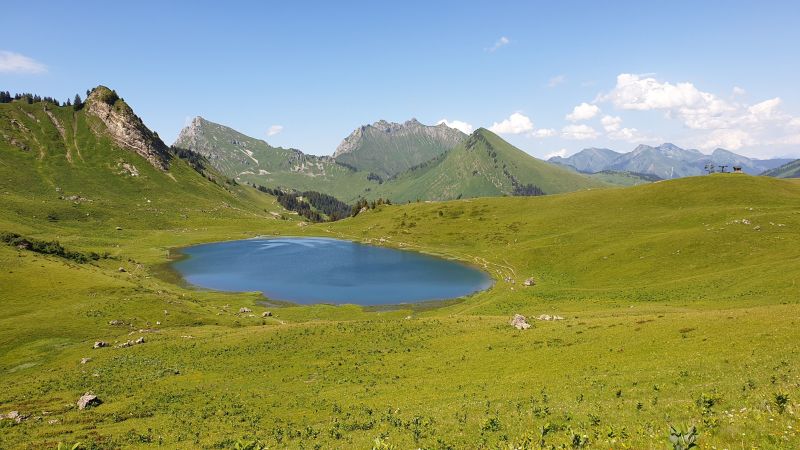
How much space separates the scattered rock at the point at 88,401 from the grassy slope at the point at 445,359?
0.94 metres

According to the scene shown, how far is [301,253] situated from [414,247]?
47.6 meters

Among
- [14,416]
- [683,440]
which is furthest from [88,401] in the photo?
[683,440]

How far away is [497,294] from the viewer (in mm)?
101438

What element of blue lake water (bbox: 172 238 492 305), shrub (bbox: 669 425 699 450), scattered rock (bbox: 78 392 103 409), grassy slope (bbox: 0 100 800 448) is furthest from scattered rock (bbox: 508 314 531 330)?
blue lake water (bbox: 172 238 492 305)

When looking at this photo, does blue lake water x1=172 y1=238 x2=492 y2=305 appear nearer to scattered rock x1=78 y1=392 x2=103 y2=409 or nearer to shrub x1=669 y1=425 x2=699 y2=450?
scattered rock x1=78 y1=392 x2=103 y2=409

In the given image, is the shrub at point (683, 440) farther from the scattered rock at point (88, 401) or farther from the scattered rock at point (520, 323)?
the scattered rock at point (88, 401)

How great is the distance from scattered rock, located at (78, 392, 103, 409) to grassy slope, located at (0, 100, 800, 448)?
936 millimetres

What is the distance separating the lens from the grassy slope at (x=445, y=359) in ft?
74.9

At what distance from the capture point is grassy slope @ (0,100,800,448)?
22.8 meters

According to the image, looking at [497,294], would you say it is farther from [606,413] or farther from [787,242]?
[606,413]

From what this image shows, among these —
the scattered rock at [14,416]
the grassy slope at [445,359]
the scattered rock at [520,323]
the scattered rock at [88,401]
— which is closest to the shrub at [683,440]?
the grassy slope at [445,359]

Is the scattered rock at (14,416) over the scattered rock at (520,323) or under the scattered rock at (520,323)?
under

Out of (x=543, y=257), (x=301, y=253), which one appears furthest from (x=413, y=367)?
(x=301, y=253)

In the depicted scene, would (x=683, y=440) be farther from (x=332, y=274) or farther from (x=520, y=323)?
(x=332, y=274)
